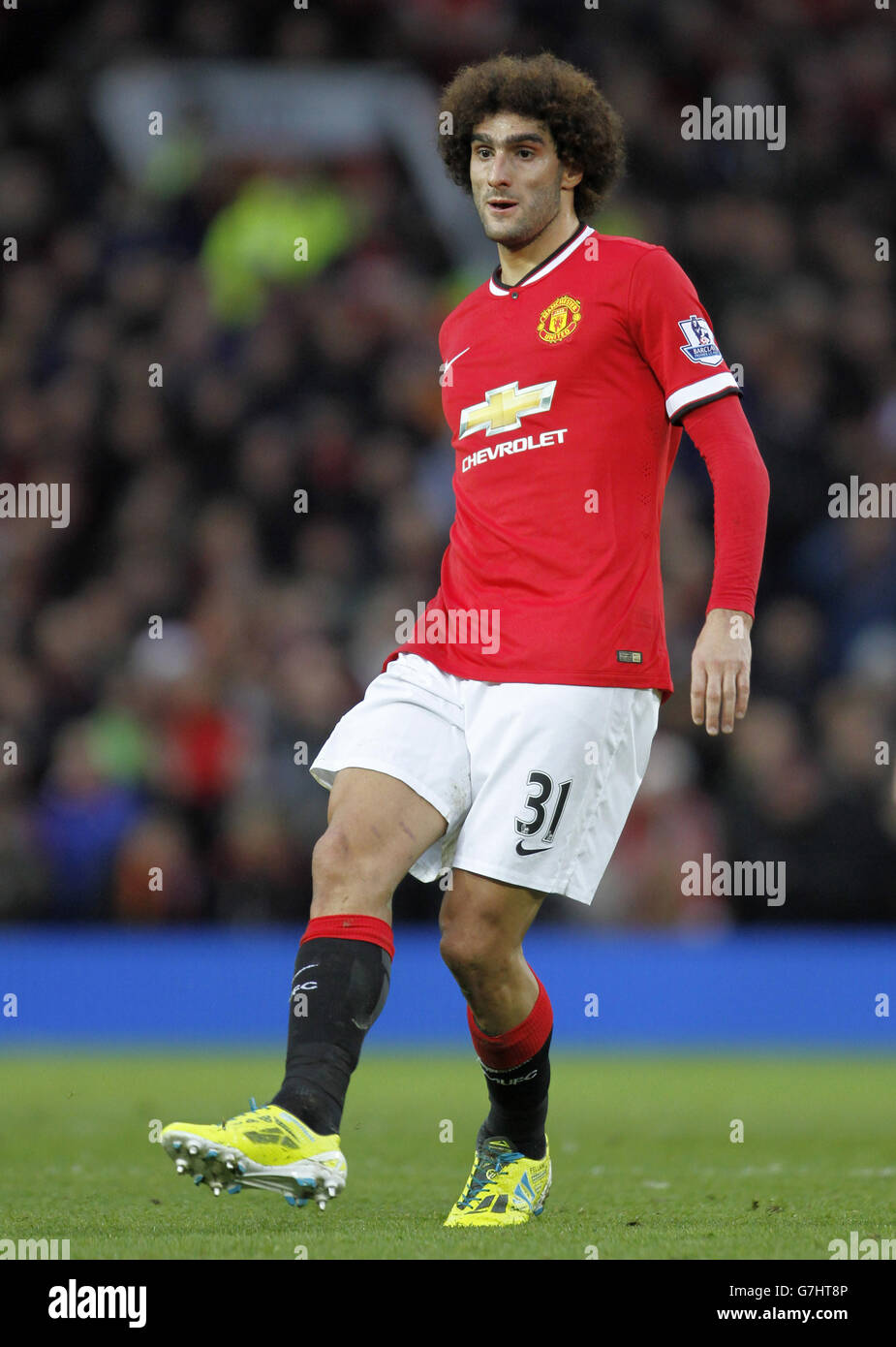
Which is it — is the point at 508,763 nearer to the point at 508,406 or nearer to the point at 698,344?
the point at 508,406

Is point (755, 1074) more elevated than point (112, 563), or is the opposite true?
point (112, 563)

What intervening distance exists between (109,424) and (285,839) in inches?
153

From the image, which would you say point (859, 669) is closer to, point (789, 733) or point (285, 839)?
point (789, 733)

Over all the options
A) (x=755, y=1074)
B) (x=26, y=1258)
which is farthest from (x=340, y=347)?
(x=26, y=1258)

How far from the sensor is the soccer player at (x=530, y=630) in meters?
4.40

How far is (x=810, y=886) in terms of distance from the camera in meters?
10.7

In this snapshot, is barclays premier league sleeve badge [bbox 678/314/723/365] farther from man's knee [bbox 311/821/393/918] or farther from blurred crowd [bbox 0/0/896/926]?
blurred crowd [bbox 0/0/896/926]

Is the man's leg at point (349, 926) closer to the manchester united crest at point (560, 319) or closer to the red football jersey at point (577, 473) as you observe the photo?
the red football jersey at point (577, 473)

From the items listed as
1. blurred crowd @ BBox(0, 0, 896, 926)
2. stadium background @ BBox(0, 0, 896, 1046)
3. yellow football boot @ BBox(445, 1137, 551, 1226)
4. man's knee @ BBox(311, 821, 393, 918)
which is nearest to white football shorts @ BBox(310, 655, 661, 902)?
man's knee @ BBox(311, 821, 393, 918)

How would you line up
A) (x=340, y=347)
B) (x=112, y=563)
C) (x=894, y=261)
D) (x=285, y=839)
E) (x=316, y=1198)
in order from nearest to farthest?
1. (x=316, y=1198)
2. (x=285, y=839)
3. (x=112, y=563)
4. (x=340, y=347)
5. (x=894, y=261)

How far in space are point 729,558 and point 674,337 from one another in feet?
1.78

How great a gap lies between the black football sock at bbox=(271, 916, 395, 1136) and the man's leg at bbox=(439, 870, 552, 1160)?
0.79ft

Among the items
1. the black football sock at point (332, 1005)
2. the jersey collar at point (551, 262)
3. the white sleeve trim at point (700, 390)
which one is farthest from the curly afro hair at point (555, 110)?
the black football sock at point (332, 1005)

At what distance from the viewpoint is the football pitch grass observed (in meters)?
4.20
